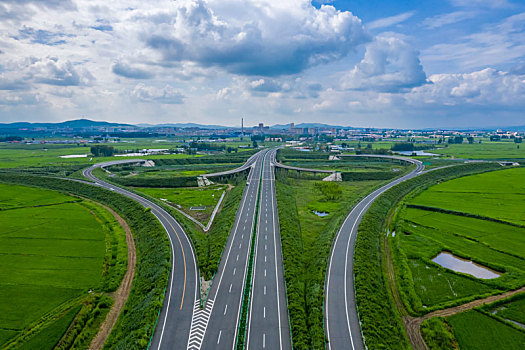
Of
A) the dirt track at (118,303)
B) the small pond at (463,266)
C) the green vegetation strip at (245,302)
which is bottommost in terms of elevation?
the dirt track at (118,303)

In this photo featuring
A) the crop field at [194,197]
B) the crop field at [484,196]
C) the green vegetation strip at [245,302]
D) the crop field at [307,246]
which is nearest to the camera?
the green vegetation strip at [245,302]

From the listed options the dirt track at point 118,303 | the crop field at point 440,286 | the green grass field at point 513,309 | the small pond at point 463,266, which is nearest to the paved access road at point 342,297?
the crop field at point 440,286

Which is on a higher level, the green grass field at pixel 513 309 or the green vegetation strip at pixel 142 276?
the green vegetation strip at pixel 142 276

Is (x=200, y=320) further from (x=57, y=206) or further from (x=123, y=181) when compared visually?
(x=123, y=181)

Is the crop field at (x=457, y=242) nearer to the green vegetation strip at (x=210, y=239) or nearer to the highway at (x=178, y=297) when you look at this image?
the green vegetation strip at (x=210, y=239)

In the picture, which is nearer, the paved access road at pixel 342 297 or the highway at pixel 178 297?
the highway at pixel 178 297

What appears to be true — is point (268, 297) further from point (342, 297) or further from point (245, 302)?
point (342, 297)

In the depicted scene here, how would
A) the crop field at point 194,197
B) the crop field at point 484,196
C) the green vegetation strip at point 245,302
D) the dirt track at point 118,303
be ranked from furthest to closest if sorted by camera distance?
the crop field at point 194,197, the crop field at point 484,196, the dirt track at point 118,303, the green vegetation strip at point 245,302

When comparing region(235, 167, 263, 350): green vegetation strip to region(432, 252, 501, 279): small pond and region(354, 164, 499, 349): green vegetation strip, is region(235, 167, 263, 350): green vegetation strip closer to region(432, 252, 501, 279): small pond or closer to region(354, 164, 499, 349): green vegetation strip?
region(354, 164, 499, 349): green vegetation strip
